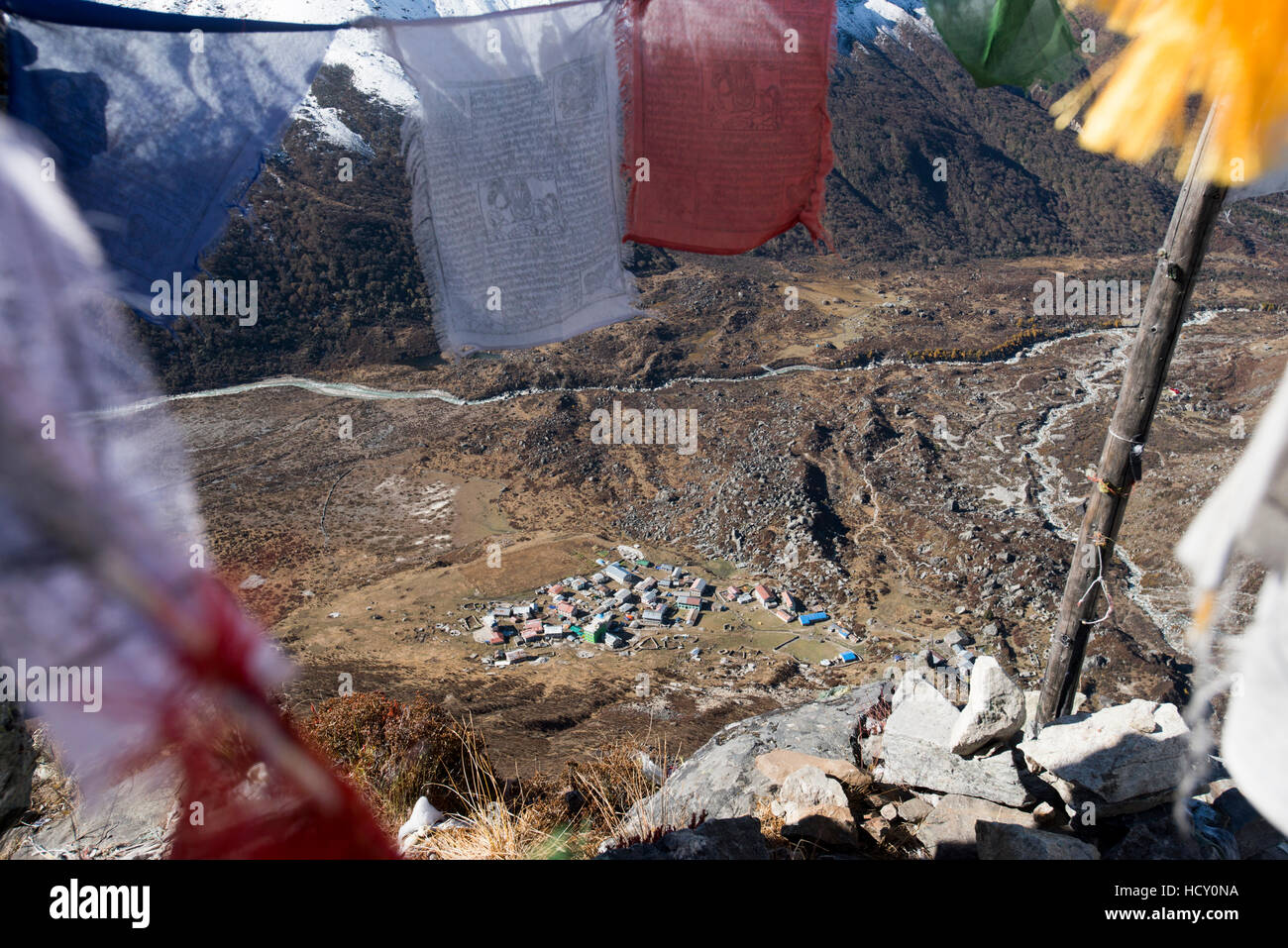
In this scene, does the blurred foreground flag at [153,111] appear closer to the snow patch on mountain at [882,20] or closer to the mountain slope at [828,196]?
the mountain slope at [828,196]

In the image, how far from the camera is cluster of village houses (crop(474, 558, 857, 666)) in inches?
375

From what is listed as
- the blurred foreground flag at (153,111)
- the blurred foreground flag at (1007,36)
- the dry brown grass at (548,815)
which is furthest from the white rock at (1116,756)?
the blurred foreground flag at (153,111)

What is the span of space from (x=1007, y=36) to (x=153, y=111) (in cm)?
295

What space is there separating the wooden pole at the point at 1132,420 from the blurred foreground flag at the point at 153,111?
10.9ft

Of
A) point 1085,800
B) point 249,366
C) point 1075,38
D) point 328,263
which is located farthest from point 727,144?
point 328,263

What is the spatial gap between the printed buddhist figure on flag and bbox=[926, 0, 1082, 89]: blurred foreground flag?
18.4 inches

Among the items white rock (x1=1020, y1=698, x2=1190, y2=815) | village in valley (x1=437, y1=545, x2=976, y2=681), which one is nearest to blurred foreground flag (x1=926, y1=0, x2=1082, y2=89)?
white rock (x1=1020, y1=698, x2=1190, y2=815)

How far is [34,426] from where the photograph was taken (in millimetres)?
1977

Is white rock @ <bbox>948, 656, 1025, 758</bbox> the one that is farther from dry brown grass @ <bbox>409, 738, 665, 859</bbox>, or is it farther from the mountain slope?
the mountain slope

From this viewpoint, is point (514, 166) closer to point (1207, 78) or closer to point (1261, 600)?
point (1207, 78)

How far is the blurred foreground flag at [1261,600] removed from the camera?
3.39 feet
